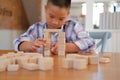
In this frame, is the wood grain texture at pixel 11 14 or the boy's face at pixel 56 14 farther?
the wood grain texture at pixel 11 14

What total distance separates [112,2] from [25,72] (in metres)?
3.66

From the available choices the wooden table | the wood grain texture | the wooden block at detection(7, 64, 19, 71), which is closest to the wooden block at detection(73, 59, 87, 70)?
the wooden table

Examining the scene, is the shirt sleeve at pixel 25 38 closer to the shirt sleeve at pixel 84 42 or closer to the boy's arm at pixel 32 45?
the boy's arm at pixel 32 45

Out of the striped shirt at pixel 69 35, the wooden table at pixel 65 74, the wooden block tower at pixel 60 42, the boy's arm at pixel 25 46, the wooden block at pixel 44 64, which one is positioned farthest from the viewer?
the striped shirt at pixel 69 35

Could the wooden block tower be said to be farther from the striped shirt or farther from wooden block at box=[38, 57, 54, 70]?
wooden block at box=[38, 57, 54, 70]

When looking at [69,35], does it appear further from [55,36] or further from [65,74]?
[65,74]

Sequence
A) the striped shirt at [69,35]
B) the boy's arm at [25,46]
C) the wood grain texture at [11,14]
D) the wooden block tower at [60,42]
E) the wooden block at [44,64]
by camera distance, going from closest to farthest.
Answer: the wooden block at [44,64] < the wooden block tower at [60,42] < the boy's arm at [25,46] < the striped shirt at [69,35] < the wood grain texture at [11,14]

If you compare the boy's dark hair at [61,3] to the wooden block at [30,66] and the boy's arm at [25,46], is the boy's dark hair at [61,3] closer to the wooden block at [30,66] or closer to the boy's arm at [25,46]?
the boy's arm at [25,46]

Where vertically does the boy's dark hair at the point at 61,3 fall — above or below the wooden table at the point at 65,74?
above

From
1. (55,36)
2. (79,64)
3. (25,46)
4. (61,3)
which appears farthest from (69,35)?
(79,64)

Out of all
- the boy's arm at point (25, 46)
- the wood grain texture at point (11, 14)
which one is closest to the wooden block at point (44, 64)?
the boy's arm at point (25, 46)

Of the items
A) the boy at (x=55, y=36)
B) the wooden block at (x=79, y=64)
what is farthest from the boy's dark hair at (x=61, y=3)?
the wooden block at (x=79, y=64)

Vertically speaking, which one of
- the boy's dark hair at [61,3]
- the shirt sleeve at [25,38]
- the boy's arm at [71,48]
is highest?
the boy's dark hair at [61,3]

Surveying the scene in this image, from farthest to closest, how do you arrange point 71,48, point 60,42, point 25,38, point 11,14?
1. point 11,14
2. point 25,38
3. point 71,48
4. point 60,42
